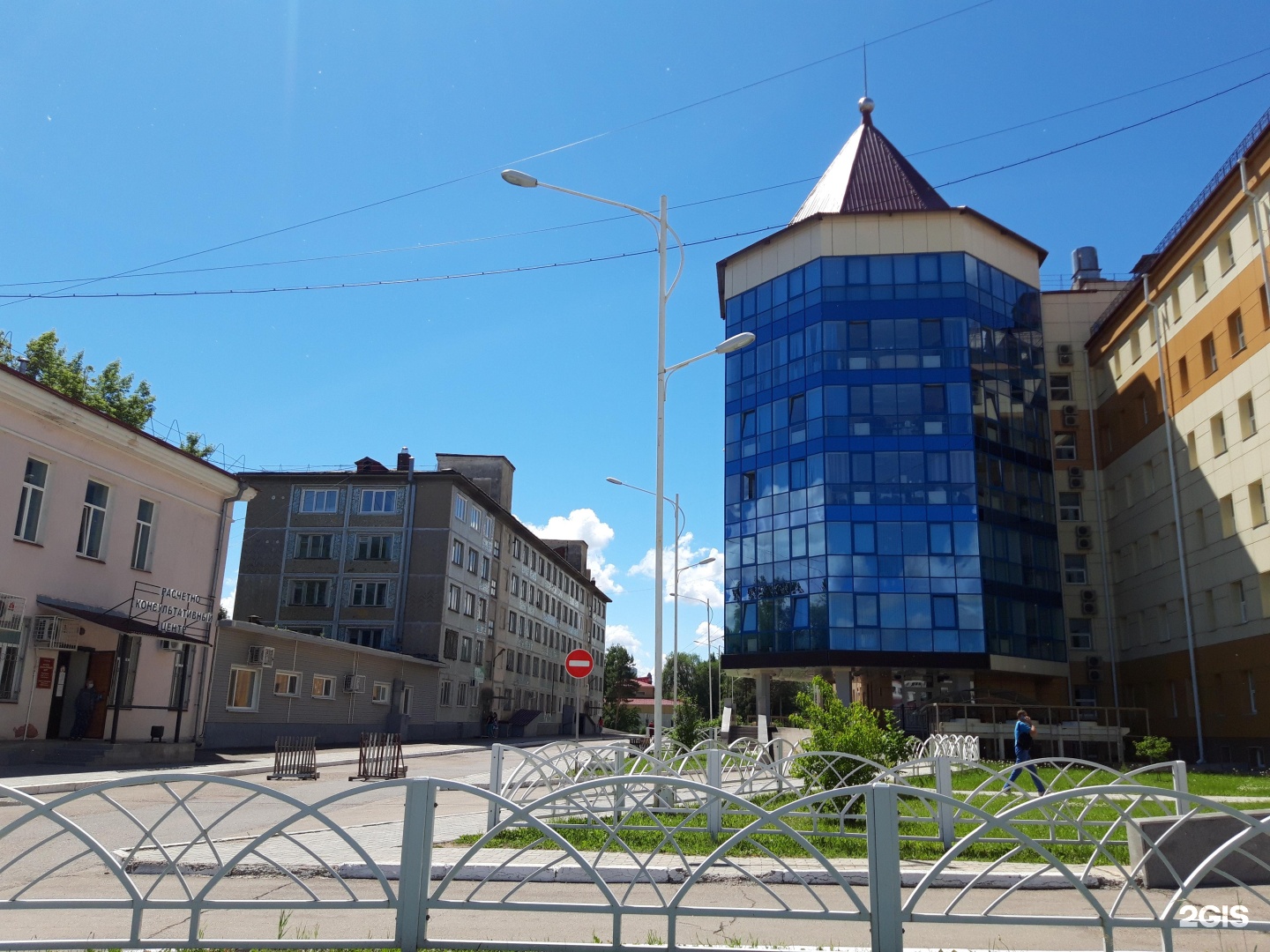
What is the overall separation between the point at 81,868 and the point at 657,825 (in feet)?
18.2

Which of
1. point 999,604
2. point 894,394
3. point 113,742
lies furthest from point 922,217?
point 113,742

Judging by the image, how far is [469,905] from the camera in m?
5.18

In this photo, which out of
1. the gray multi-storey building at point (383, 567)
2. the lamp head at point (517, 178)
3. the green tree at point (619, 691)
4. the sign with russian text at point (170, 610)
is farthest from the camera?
the green tree at point (619, 691)

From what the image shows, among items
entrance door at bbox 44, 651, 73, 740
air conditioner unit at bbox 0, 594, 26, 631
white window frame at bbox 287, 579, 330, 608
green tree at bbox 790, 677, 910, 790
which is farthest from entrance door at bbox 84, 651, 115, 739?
white window frame at bbox 287, 579, 330, 608

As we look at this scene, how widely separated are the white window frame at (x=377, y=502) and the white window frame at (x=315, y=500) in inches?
56.4

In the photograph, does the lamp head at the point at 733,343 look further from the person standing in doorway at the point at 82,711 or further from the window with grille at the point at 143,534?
the person standing in doorway at the point at 82,711

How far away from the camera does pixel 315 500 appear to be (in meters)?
48.1

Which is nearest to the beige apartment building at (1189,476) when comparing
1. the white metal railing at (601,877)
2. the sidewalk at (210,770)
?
the sidewalk at (210,770)

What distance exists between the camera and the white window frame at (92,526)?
21312mm

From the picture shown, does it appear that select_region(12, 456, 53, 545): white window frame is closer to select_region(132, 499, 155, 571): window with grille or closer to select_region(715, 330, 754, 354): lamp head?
select_region(132, 499, 155, 571): window with grille

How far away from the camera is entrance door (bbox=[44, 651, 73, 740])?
21000mm

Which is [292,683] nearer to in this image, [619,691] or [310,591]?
[310,591]

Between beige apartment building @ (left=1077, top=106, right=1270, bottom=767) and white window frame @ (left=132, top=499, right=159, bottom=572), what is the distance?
30131mm

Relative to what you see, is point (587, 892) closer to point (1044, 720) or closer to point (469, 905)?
point (469, 905)
